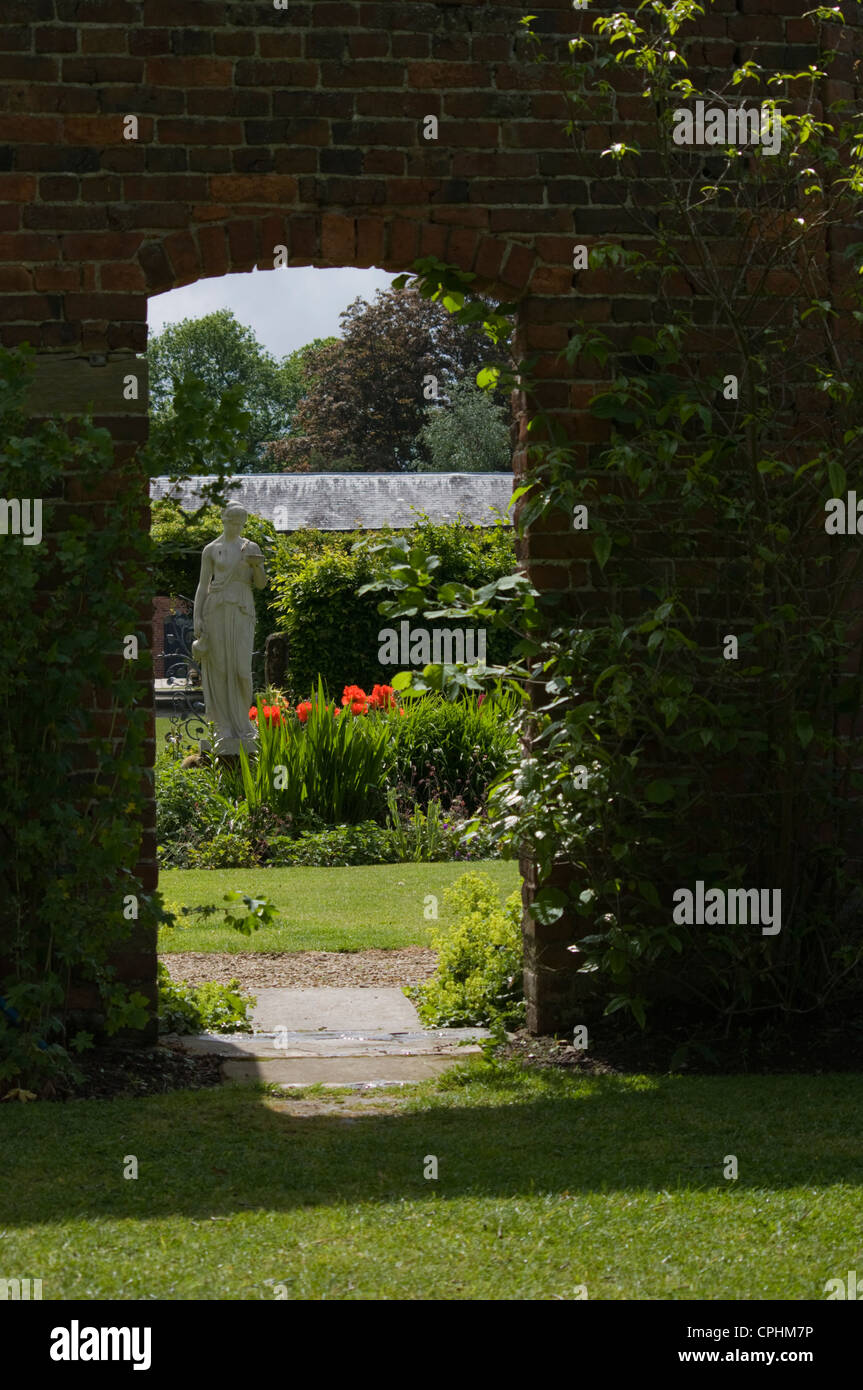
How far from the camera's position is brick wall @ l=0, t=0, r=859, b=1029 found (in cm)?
529

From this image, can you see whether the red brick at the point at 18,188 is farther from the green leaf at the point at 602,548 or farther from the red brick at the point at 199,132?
the green leaf at the point at 602,548

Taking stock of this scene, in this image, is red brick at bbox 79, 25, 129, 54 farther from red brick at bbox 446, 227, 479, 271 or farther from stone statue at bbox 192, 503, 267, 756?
stone statue at bbox 192, 503, 267, 756

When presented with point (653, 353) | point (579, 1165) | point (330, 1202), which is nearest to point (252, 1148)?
point (330, 1202)

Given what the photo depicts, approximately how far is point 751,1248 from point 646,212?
3705mm

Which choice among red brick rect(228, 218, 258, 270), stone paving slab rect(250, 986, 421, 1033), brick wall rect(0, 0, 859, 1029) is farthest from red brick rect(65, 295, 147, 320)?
stone paving slab rect(250, 986, 421, 1033)

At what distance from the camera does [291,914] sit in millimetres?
8688

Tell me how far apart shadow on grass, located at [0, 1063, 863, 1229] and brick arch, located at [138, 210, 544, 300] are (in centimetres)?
283

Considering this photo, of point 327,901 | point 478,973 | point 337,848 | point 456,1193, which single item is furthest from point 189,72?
point 337,848

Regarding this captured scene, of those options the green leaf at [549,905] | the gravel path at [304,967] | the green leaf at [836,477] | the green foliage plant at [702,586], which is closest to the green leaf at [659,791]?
the green foliage plant at [702,586]

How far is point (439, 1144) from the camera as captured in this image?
4.35 meters

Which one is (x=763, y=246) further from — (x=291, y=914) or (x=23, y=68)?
(x=291, y=914)

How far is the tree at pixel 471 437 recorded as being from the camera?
41781 mm

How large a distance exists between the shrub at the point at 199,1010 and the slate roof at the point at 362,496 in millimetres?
26982

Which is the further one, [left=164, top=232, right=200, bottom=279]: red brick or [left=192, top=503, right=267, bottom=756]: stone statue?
[left=192, top=503, right=267, bottom=756]: stone statue
